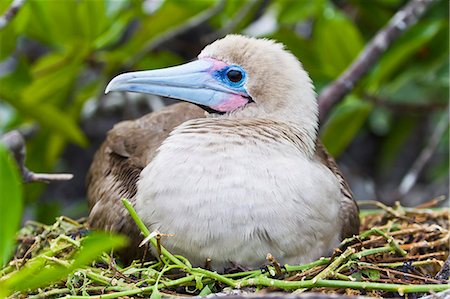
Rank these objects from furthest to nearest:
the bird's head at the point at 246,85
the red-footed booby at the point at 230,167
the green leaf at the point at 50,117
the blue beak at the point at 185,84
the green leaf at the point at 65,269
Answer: the green leaf at the point at 50,117 < the bird's head at the point at 246,85 < the blue beak at the point at 185,84 < the red-footed booby at the point at 230,167 < the green leaf at the point at 65,269

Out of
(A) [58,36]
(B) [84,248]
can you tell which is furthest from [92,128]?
(B) [84,248]

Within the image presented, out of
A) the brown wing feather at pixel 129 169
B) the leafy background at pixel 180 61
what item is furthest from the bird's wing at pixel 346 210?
the leafy background at pixel 180 61

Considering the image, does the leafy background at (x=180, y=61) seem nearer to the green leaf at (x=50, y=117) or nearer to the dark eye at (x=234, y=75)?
the green leaf at (x=50, y=117)

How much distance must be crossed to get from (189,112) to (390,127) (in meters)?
2.28

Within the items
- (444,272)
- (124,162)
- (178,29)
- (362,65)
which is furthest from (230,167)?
(178,29)

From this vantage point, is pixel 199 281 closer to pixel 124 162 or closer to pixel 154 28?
pixel 124 162

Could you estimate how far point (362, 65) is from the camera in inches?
161

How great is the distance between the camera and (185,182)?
8.77ft

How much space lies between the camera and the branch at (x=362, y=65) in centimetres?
407

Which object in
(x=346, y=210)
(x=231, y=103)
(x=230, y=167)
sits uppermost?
(x=231, y=103)

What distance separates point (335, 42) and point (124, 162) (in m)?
1.57

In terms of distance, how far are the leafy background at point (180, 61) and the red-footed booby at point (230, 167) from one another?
0.88 m

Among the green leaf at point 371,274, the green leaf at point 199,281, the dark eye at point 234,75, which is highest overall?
the dark eye at point 234,75

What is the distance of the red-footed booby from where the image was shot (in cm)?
263
